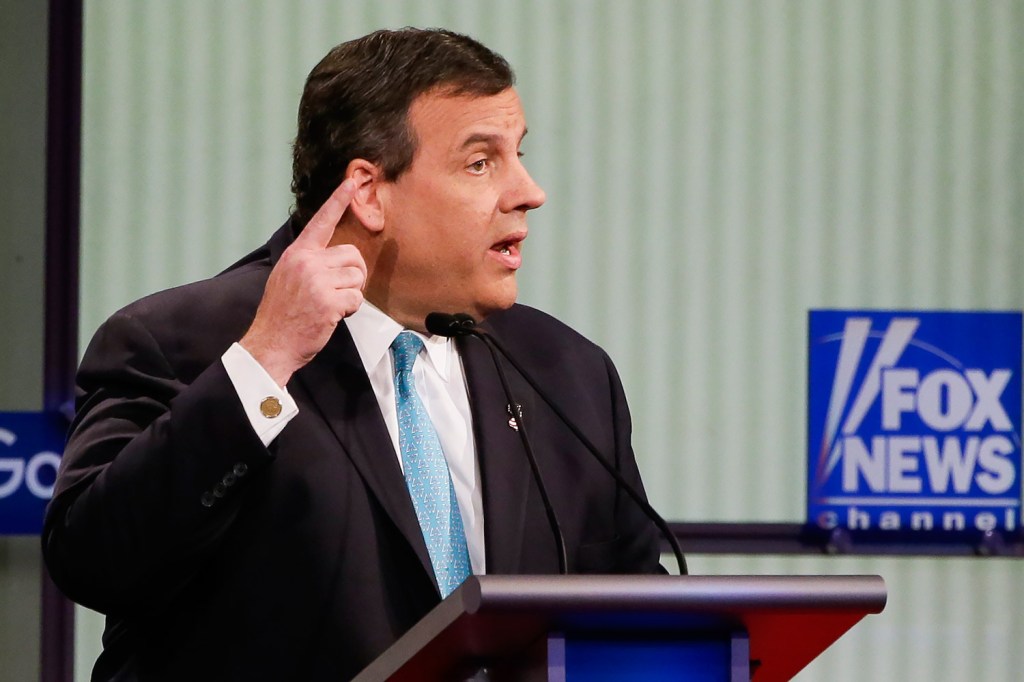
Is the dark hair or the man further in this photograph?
the dark hair

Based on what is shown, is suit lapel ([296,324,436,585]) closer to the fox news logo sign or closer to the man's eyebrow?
the man's eyebrow

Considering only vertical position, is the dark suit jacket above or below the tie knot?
below

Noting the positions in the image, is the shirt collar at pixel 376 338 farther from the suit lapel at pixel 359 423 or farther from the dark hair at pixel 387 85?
the dark hair at pixel 387 85

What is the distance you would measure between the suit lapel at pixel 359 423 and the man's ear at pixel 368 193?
16cm

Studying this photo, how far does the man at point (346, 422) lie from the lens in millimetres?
1534

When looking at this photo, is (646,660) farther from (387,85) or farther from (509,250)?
(387,85)

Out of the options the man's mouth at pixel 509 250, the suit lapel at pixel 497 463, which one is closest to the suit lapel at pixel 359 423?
the suit lapel at pixel 497 463

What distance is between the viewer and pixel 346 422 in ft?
5.74

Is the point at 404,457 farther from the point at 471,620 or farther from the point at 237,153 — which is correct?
the point at 237,153

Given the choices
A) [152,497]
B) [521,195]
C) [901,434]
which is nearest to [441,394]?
[521,195]

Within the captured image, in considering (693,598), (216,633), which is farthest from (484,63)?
(693,598)

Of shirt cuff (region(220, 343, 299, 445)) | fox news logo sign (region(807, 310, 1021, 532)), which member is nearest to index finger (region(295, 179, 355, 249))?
shirt cuff (region(220, 343, 299, 445))

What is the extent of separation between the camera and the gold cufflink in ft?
5.01

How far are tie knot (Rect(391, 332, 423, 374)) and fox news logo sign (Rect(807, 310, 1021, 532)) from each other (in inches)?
59.9
